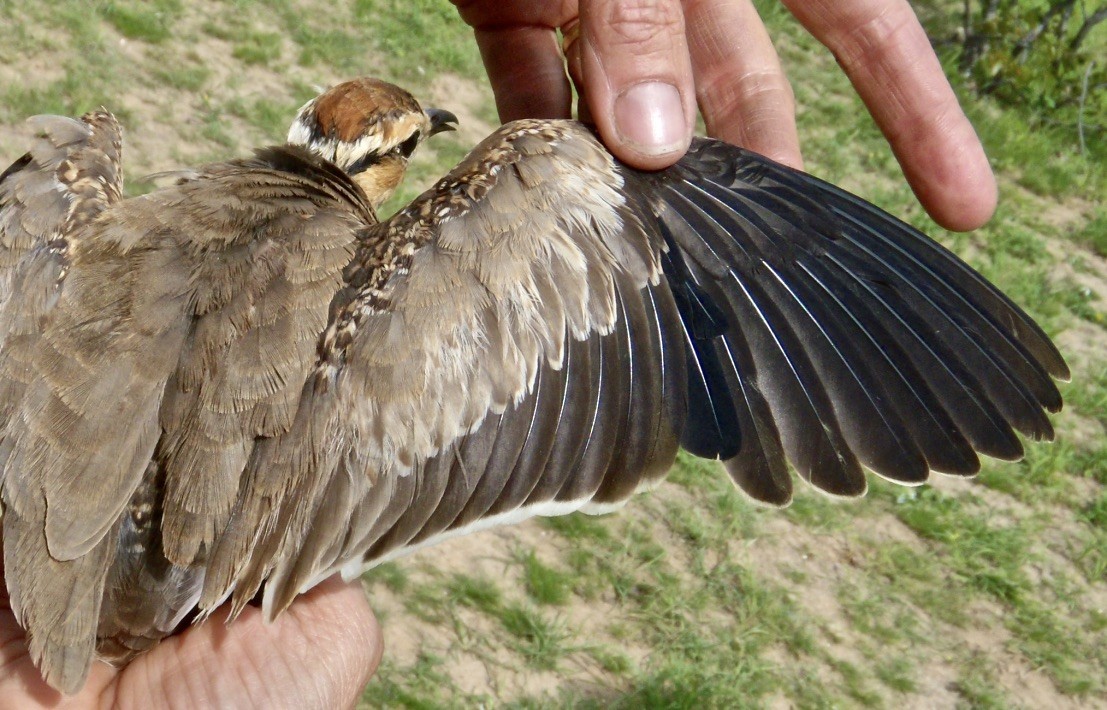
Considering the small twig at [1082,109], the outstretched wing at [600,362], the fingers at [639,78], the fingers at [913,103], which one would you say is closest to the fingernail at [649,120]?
the fingers at [639,78]

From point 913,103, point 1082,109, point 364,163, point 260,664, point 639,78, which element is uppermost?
point 639,78

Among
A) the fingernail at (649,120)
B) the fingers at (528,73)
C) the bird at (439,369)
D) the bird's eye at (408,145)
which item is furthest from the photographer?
the fingers at (528,73)

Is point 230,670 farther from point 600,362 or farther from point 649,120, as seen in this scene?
point 649,120

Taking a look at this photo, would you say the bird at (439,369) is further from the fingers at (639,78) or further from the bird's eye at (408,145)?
the bird's eye at (408,145)

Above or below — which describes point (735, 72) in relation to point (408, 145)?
above

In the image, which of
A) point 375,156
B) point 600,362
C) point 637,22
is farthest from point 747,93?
point 600,362

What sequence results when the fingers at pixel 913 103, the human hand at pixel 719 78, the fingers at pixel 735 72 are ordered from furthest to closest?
the fingers at pixel 735 72 < the fingers at pixel 913 103 < the human hand at pixel 719 78

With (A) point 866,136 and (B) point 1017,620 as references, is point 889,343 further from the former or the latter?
(A) point 866,136

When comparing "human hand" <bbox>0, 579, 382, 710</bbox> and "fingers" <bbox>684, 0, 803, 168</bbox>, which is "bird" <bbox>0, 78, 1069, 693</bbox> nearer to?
"human hand" <bbox>0, 579, 382, 710</bbox>
